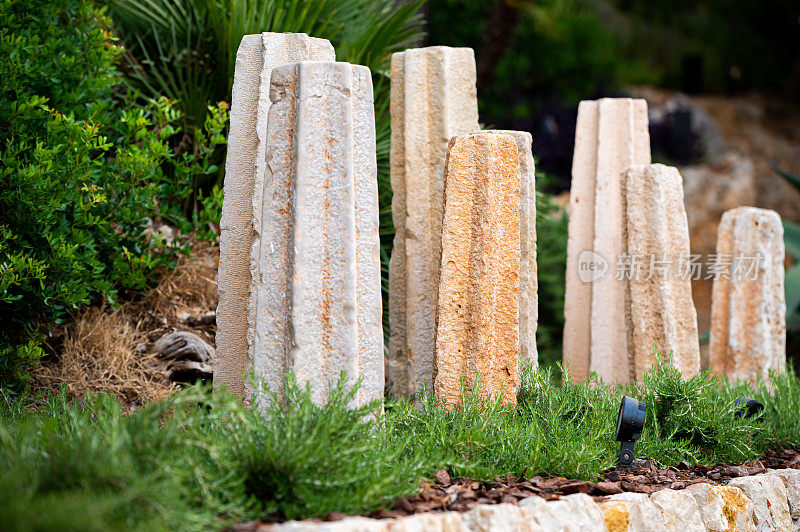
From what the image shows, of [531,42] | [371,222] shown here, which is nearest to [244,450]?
[371,222]

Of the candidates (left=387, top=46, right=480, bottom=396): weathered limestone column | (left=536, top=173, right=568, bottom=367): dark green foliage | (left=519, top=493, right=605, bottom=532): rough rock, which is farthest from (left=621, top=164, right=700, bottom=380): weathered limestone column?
(left=536, top=173, right=568, bottom=367): dark green foliage

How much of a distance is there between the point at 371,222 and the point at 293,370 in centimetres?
64

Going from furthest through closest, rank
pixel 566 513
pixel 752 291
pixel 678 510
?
pixel 752 291 < pixel 678 510 < pixel 566 513

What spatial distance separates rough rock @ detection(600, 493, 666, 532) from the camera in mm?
2791

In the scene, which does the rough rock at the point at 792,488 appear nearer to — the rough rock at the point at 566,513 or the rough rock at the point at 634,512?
the rough rock at the point at 634,512

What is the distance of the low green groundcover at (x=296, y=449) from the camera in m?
1.97

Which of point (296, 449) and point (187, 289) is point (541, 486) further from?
point (187, 289)

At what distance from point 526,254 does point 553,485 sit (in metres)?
1.36

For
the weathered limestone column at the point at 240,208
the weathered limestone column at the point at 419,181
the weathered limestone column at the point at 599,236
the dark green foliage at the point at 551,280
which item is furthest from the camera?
the dark green foliage at the point at 551,280

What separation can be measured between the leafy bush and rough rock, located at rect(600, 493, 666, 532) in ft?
8.46

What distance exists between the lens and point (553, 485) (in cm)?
284

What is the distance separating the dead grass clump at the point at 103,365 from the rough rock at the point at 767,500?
273 cm

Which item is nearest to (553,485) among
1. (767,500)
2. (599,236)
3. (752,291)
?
→ (767,500)

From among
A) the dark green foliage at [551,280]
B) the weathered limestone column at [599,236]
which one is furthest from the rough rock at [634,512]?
the dark green foliage at [551,280]
